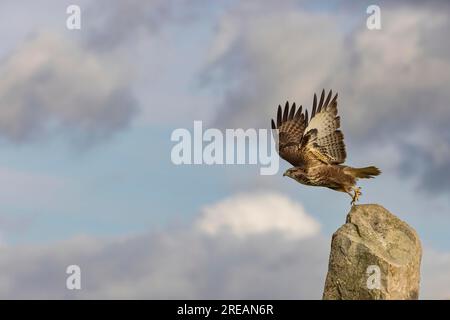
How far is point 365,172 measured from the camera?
21.3m

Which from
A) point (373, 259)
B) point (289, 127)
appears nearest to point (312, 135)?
point (289, 127)

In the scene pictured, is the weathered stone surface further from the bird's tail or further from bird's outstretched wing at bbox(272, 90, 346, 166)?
bird's outstretched wing at bbox(272, 90, 346, 166)

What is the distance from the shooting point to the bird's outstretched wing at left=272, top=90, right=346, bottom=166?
878 inches

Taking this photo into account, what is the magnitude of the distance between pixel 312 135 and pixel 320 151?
537 mm

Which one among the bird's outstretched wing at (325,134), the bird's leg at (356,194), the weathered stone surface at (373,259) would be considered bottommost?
the weathered stone surface at (373,259)

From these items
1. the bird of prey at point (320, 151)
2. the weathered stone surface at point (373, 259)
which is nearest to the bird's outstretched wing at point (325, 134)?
the bird of prey at point (320, 151)

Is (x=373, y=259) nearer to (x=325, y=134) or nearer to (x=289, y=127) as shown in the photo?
(x=325, y=134)

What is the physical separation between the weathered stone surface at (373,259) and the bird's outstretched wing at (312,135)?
2.77m

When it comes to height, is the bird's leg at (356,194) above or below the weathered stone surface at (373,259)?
above

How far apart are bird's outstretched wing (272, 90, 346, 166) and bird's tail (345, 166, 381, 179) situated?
71 centimetres

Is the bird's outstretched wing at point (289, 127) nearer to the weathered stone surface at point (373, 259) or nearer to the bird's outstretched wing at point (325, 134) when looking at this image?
the bird's outstretched wing at point (325, 134)

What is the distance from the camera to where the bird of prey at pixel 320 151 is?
2152cm
